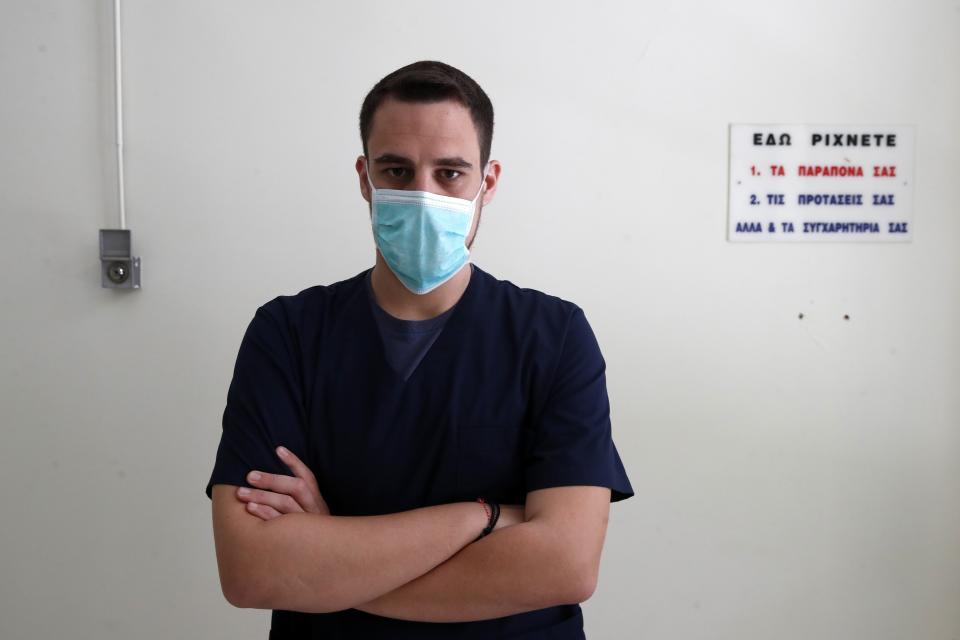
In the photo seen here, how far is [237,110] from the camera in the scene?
6.17ft

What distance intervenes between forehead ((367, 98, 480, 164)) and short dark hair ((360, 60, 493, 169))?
0.5 inches

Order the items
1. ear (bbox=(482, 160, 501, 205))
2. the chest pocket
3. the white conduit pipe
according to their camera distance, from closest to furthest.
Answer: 1. the chest pocket
2. ear (bbox=(482, 160, 501, 205))
3. the white conduit pipe

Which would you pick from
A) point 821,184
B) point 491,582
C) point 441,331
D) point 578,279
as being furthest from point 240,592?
point 821,184

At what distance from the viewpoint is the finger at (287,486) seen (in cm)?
115

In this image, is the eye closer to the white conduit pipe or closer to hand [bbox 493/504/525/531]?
hand [bbox 493/504/525/531]

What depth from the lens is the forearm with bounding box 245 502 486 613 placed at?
1.08 m

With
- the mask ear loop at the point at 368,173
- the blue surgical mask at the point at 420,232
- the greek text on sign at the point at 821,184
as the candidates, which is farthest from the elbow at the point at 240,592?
the greek text on sign at the point at 821,184

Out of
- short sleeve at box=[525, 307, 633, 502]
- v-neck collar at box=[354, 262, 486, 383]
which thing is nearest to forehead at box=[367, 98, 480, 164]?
v-neck collar at box=[354, 262, 486, 383]

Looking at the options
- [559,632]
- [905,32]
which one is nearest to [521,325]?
[559,632]

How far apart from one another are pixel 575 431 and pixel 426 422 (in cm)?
23

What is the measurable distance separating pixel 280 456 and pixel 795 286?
4.48 ft

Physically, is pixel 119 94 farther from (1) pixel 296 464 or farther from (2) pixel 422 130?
(1) pixel 296 464

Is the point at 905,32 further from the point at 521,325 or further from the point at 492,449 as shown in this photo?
the point at 492,449

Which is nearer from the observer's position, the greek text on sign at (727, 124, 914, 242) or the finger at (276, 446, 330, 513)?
the finger at (276, 446, 330, 513)
